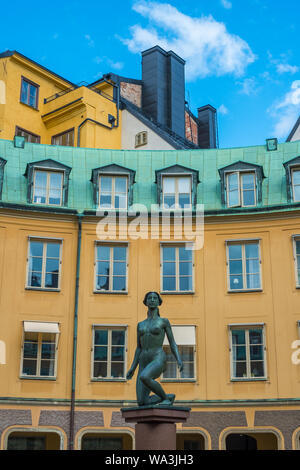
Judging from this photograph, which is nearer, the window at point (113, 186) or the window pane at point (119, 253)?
the window pane at point (119, 253)

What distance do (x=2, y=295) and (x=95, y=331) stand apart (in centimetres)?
416

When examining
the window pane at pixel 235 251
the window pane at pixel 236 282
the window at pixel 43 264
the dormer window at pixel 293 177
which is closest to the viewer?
the window at pixel 43 264

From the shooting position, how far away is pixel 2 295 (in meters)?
29.3

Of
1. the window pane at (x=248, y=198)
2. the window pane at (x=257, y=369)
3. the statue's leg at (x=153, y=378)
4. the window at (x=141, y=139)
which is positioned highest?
the window at (x=141, y=139)

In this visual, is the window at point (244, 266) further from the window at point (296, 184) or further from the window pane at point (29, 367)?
the window pane at point (29, 367)

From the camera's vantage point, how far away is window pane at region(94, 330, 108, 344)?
1168 inches

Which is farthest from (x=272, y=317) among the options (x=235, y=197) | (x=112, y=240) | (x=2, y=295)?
(x=2, y=295)

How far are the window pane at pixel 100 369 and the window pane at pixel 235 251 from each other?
713 centimetres

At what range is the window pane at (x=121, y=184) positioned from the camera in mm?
32062

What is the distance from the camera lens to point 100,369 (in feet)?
96.3

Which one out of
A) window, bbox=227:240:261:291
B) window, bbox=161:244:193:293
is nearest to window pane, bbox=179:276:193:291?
window, bbox=161:244:193:293

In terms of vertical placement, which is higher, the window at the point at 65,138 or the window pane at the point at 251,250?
the window at the point at 65,138

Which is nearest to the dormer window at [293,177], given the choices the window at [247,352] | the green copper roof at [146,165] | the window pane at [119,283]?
the green copper roof at [146,165]

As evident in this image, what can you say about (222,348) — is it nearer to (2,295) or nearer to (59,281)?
(59,281)
